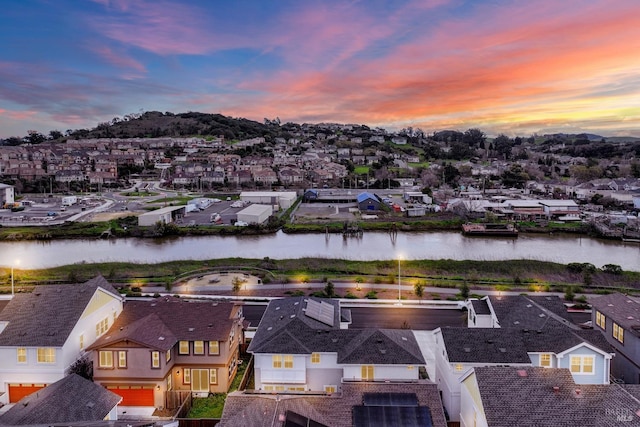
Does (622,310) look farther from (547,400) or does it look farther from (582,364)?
(547,400)

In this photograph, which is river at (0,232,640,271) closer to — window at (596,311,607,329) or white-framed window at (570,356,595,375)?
window at (596,311,607,329)

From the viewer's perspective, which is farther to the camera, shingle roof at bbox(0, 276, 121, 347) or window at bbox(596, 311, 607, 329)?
window at bbox(596, 311, 607, 329)

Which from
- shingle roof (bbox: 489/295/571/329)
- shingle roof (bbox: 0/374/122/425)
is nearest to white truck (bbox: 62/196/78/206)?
shingle roof (bbox: 0/374/122/425)

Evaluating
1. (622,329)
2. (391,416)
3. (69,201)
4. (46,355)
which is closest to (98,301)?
(46,355)

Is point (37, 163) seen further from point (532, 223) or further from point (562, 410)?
point (562, 410)

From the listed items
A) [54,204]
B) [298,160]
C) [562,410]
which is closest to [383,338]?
[562,410]

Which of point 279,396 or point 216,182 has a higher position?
point 216,182

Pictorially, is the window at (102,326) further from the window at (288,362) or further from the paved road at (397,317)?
the window at (288,362)

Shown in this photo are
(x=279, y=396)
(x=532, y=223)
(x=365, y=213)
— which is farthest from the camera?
(x=365, y=213)
